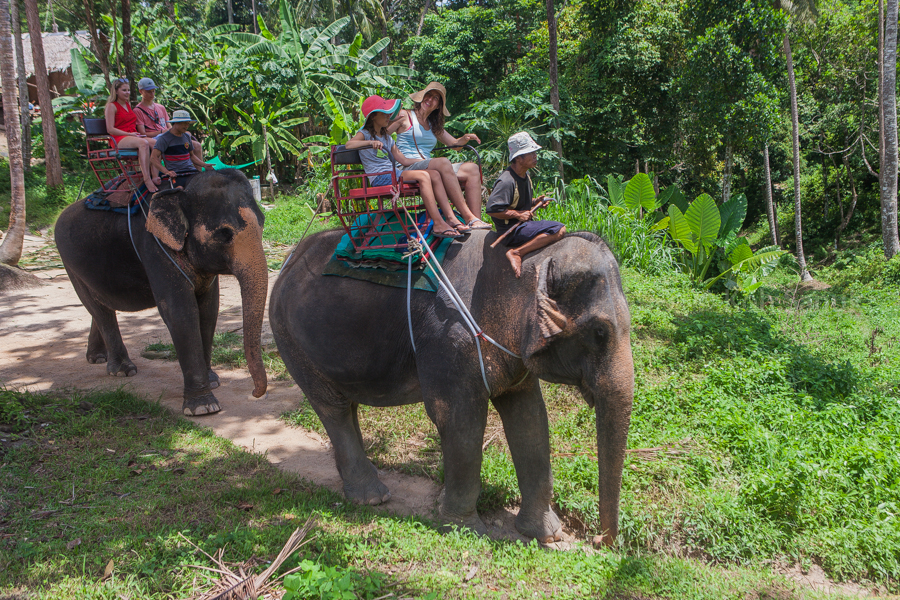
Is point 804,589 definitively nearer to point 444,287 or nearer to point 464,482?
point 464,482

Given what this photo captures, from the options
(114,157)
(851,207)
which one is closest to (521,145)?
(114,157)

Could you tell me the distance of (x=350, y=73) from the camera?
59.3 ft

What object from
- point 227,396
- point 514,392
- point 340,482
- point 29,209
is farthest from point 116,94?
point 29,209

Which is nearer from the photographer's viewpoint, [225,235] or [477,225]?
[477,225]

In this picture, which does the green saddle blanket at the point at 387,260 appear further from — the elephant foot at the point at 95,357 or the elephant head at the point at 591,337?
the elephant foot at the point at 95,357

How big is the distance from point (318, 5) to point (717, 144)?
20.3 metres

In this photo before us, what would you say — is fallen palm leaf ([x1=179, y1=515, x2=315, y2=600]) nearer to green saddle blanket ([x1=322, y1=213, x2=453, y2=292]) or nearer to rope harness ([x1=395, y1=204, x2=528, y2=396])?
rope harness ([x1=395, y1=204, x2=528, y2=396])

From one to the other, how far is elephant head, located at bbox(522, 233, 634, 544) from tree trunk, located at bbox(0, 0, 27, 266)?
10465mm

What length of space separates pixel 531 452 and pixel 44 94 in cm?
1399

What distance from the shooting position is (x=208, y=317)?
6301mm

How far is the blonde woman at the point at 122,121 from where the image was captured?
5.80 metres

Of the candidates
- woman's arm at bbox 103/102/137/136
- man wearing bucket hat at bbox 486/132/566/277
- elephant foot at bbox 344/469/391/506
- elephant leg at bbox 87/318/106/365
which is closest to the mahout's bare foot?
man wearing bucket hat at bbox 486/132/566/277

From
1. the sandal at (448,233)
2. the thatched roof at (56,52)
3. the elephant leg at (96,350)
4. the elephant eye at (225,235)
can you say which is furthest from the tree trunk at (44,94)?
the sandal at (448,233)

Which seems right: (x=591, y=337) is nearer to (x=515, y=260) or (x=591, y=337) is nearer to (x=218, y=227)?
(x=515, y=260)
